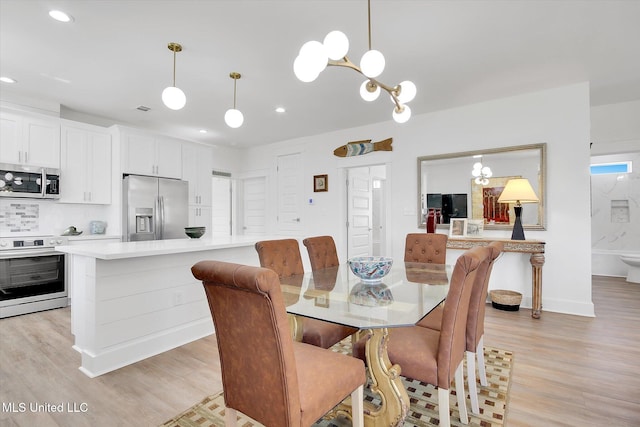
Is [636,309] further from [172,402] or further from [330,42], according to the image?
[172,402]

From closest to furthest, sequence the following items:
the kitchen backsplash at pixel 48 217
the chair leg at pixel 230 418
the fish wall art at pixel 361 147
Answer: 1. the chair leg at pixel 230 418
2. the kitchen backsplash at pixel 48 217
3. the fish wall art at pixel 361 147

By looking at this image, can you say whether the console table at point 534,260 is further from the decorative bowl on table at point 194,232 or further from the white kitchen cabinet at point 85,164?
the white kitchen cabinet at point 85,164

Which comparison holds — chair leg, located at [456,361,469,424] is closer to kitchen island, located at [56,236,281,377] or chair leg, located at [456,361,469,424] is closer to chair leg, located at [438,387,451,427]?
chair leg, located at [438,387,451,427]

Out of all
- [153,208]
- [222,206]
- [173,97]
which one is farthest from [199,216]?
[173,97]

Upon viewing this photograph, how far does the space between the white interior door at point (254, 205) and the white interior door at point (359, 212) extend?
6.13 feet

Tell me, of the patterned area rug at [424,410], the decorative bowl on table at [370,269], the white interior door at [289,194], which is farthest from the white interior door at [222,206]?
the decorative bowl on table at [370,269]

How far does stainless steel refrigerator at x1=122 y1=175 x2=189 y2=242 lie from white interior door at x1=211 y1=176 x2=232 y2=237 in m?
1.83

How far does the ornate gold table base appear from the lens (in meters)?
1.49

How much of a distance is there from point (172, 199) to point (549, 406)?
16.0 feet

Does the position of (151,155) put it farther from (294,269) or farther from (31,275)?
(294,269)

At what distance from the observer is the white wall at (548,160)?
3.52 metres

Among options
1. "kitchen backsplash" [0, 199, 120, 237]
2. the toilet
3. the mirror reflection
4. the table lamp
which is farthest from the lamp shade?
"kitchen backsplash" [0, 199, 120, 237]

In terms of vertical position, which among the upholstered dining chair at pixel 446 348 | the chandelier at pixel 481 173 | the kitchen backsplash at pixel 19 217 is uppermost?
the chandelier at pixel 481 173

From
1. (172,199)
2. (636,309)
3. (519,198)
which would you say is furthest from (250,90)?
(636,309)
